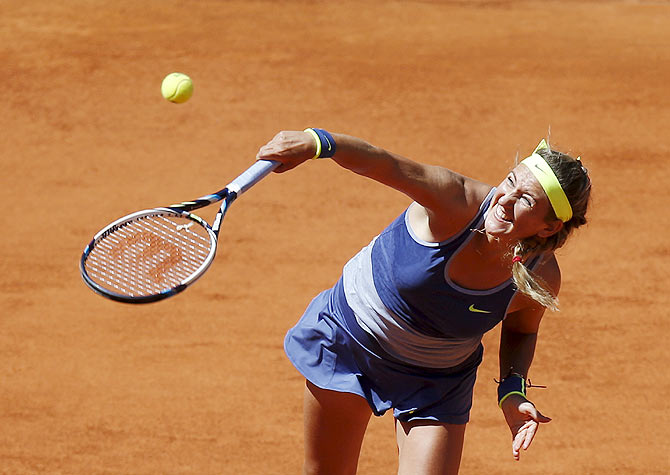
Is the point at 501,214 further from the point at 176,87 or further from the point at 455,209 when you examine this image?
the point at 176,87

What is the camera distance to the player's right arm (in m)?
2.92

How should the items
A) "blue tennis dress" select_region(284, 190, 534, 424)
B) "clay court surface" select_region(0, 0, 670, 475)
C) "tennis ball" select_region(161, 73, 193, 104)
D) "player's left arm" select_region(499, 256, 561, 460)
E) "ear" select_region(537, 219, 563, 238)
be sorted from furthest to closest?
1. "tennis ball" select_region(161, 73, 193, 104)
2. "clay court surface" select_region(0, 0, 670, 475)
3. "player's left arm" select_region(499, 256, 561, 460)
4. "blue tennis dress" select_region(284, 190, 534, 424)
5. "ear" select_region(537, 219, 563, 238)

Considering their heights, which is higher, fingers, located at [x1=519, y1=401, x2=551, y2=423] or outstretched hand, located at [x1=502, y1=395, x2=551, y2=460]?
fingers, located at [x1=519, y1=401, x2=551, y2=423]

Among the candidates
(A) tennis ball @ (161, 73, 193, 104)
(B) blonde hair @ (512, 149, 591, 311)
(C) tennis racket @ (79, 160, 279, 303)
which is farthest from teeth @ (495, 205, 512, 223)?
(A) tennis ball @ (161, 73, 193, 104)

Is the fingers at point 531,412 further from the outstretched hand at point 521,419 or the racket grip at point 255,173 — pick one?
the racket grip at point 255,173

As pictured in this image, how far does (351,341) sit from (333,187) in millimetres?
3654

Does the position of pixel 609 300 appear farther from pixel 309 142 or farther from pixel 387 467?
pixel 309 142

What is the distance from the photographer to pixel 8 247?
625cm

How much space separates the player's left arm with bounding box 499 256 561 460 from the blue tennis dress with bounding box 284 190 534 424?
131 mm

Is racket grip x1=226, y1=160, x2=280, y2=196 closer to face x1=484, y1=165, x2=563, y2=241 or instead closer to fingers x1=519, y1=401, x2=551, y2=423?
face x1=484, y1=165, x2=563, y2=241

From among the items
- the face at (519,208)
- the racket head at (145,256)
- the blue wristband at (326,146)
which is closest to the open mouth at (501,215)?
the face at (519,208)

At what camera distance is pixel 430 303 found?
10.4 feet

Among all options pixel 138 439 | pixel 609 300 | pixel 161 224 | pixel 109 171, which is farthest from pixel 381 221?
pixel 161 224

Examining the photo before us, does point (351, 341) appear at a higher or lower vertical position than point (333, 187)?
higher
